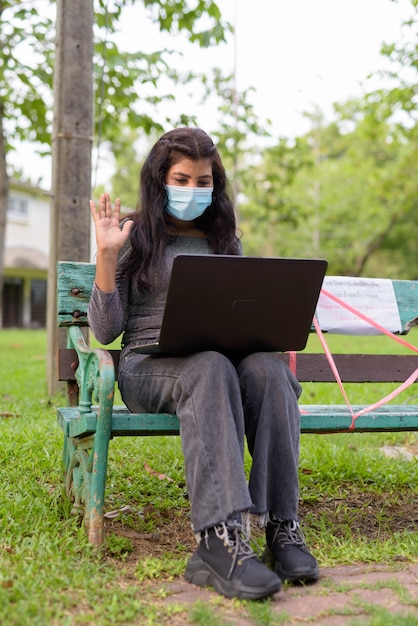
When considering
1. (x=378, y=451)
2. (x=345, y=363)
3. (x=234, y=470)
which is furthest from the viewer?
(x=378, y=451)

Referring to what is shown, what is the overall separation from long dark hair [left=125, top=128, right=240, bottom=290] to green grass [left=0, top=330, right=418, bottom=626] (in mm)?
1013

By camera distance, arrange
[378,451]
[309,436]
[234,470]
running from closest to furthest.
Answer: [234,470], [378,451], [309,436]

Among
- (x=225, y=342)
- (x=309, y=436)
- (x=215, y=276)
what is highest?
(x=215, y=276)

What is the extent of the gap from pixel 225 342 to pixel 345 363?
1.23 meters

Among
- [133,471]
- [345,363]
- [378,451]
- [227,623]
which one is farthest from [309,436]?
[227,623]

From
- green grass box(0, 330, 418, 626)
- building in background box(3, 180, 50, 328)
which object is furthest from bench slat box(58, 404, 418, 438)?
building in background box(3, 180, 50, 328)

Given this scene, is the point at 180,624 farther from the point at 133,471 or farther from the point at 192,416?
the point at 133,471

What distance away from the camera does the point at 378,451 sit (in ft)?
13.9

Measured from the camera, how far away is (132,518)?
9.85ft

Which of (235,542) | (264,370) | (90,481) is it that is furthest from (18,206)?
(235,542)

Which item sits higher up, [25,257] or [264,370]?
[264,370]

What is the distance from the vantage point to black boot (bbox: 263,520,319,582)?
233cm

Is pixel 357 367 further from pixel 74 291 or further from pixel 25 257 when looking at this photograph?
pixel 25 257

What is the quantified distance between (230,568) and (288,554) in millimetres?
275
